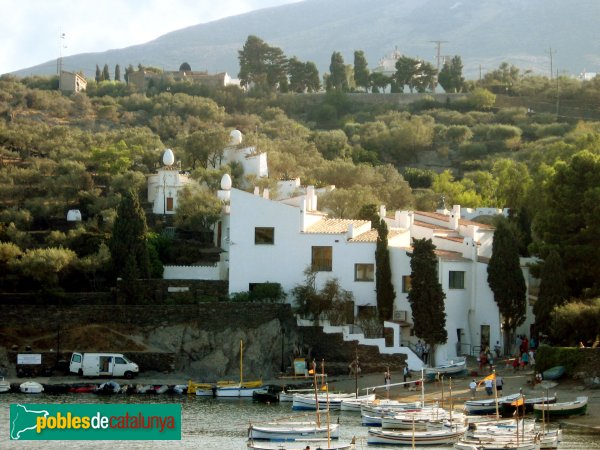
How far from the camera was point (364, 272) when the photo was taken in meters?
62.1

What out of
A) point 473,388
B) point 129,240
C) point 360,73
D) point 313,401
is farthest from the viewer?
point 360,73

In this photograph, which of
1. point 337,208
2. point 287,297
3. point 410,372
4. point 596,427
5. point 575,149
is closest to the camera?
point 596,427

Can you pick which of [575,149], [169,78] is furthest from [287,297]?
[169,78]

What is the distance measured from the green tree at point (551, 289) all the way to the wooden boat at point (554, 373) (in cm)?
438

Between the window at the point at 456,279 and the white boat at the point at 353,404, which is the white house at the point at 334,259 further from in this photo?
the white boat at the point at 353,404

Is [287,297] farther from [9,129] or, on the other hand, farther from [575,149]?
[9,129]

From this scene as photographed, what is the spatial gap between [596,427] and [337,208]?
1124 inches

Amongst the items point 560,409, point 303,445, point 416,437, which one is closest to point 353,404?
point 416,437

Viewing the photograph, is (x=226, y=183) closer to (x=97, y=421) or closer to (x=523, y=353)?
(x=523, y=353)

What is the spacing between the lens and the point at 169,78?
426 ft

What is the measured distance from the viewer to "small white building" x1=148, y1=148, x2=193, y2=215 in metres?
73.9

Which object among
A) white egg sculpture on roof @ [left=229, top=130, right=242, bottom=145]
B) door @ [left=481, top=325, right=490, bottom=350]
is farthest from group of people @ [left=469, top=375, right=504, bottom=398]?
white egg sculpture on roof @ [left=229, top=130, right=242, bottom=145]

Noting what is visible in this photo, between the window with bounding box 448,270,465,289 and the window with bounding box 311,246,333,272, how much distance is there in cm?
515

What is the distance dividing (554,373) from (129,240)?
18941mm
